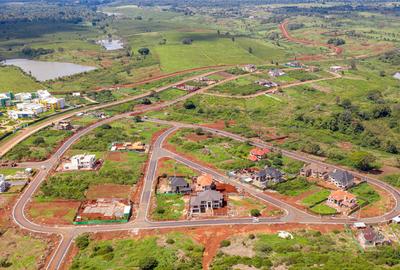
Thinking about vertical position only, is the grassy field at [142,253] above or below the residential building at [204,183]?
below

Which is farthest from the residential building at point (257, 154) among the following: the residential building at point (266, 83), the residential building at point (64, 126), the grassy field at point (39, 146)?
the residential building at point (266, 83)

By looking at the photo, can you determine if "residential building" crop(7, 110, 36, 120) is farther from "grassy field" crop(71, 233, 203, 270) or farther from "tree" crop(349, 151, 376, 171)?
"tree" crop(349, 151, 376, 171)

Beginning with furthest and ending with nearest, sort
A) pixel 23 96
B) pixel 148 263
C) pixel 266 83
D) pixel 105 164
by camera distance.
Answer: pixel 266 83 < pixel 23 96 < pixel 105 164 < pixel 148 263

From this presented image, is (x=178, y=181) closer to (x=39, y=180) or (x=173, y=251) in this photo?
(x=173, y=251)

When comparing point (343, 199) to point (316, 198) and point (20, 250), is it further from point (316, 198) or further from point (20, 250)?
point (20, 250)

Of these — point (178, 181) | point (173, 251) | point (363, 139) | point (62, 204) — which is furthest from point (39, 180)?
point (363, 139)

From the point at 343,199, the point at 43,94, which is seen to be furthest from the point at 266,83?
the point at 343,199

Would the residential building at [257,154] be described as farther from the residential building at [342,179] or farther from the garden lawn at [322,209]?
the garden lawn at [322,209]
